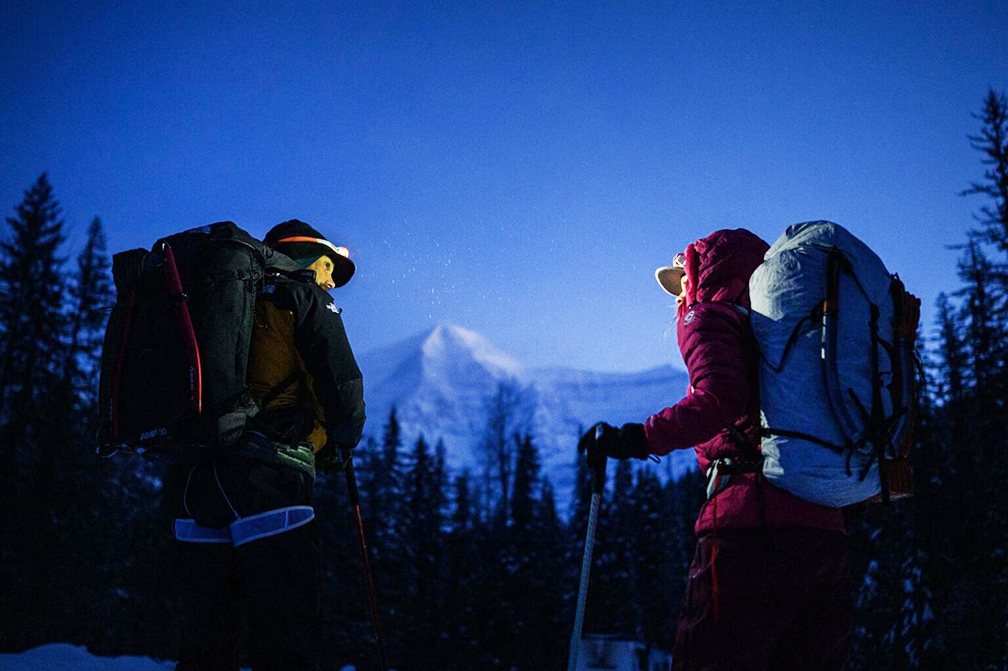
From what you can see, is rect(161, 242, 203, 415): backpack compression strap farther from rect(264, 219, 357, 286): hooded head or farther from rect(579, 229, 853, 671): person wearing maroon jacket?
rect(579, 229, 853, 671): person wearing maroon jacket

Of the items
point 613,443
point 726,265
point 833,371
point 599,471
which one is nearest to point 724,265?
point 726,265

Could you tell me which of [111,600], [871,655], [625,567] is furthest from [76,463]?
[625,567]

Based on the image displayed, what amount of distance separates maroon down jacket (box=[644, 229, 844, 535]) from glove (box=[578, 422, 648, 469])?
2.1 inches

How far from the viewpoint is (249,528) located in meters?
3.12

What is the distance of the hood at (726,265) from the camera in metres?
3.13

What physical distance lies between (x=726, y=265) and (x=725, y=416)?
725mm

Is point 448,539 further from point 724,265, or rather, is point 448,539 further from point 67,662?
point 724,265

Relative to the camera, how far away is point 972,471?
20391 mm

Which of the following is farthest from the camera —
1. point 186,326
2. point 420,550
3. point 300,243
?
point 420,550

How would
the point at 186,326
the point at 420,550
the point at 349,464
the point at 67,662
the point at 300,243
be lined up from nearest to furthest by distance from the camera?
the point at 186,326 → the point at 300,243 → the point at 349,464 → the point at 67,662 → the point at 420,550

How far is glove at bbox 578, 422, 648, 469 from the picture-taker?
9.61ft

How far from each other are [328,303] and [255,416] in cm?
65

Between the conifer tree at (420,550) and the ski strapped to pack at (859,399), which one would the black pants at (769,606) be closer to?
the ski strapped to pack at (859,399)

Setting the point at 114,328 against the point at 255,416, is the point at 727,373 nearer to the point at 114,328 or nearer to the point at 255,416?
the point at 255,416
